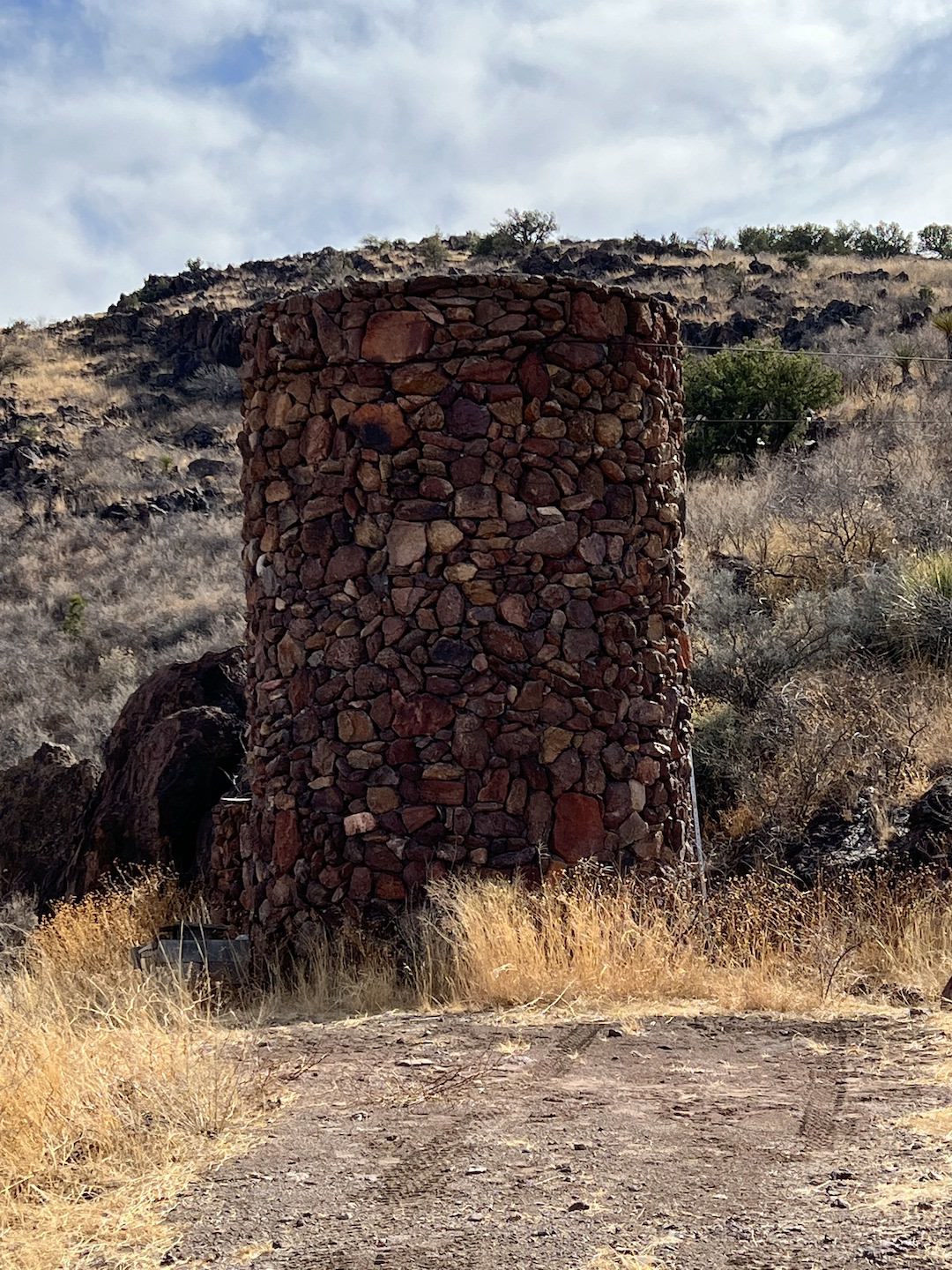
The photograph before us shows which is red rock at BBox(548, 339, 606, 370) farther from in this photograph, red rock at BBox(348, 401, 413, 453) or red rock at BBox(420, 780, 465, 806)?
red rock at BBox(420, 780, 465, 806)

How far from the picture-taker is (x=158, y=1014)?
601cm

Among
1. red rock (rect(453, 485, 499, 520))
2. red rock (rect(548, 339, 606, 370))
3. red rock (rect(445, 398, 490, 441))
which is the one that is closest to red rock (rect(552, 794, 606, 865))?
red rock (rect(453, 485, 499, 520))

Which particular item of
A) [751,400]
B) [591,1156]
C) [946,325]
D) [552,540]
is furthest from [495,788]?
[946,325]

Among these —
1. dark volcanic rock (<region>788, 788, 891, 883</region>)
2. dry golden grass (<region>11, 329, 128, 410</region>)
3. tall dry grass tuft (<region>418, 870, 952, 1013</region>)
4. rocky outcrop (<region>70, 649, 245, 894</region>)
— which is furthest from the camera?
dry golden grass (<region>11, 329, 128, 410</region>)

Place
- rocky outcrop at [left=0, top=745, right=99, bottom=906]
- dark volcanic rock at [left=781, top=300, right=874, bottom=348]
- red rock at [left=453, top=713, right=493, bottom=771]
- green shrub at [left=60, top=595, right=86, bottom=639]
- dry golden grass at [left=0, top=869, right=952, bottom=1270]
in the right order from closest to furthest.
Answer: dry golden grass at [left=0, top=869, right=952, bottom=1270], red rock at [left=453, top=713, right=493, bottom=771], rocky outcrop at [left=0, top=745, right=99, bottom=906], green shrub at [left=60, top=595, right=86, bottom=639], dark volcanic rock at [left=781, top=300, right=874, bottom=348]

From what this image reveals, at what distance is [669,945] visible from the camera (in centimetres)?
683

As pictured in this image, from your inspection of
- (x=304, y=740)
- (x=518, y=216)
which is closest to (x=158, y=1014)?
(x=304, y=740)

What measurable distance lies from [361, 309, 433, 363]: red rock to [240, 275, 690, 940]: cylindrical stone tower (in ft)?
0.04

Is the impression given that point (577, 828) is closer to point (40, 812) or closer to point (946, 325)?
point (40, 812)

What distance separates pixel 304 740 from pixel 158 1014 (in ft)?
6.70

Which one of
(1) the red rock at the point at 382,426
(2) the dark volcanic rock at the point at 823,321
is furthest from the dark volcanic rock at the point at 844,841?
(2) the dark volcanic rock at the point at 823,321

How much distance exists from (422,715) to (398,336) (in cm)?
209

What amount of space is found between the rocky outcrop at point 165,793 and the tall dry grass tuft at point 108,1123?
436 centimetres

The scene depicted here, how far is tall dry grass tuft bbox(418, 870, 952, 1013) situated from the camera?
6434mm
